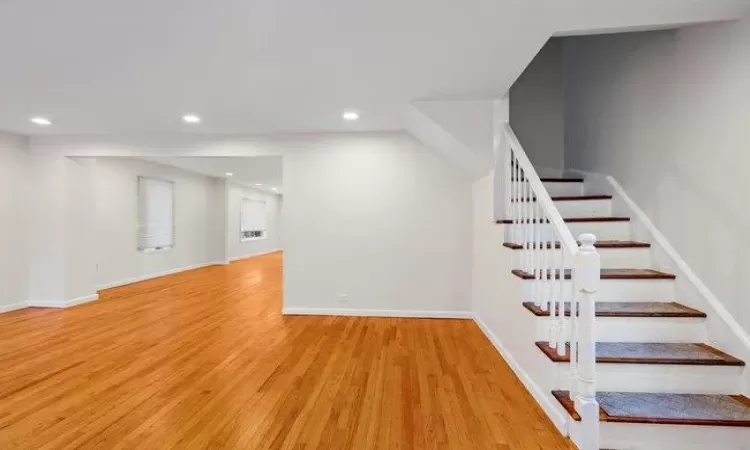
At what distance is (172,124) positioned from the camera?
4.34 metres

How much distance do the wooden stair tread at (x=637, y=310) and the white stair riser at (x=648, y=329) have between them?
0.10ft

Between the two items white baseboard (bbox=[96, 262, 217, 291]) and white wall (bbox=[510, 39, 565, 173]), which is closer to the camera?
white wall (bbox=[510, 39, 565, 173])

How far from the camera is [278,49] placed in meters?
2.43

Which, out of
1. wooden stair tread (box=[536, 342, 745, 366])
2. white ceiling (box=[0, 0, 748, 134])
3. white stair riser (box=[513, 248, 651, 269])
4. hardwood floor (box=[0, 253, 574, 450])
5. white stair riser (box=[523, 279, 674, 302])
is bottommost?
hardwood floor (box=[0, 253, 574, 450])

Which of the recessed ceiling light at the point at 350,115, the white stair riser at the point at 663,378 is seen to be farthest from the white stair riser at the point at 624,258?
the recessed ceiling light at the point at 350,115

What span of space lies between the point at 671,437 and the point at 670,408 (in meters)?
0.15

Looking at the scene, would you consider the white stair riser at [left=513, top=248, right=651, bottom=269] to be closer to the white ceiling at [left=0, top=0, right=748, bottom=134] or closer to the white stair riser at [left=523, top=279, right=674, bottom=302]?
the white stair riser at [left=523, top=279, right=674, bottom=302]

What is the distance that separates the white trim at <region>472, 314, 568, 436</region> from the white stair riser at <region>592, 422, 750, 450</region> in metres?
0.16

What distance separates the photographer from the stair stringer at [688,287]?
6.89ft

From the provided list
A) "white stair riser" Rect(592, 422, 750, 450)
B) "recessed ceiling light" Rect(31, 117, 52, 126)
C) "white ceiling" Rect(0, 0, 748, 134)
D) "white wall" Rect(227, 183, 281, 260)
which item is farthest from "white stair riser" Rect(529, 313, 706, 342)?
"white wall" Rect(227, 183, 281, 260)

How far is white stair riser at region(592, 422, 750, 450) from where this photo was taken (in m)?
1.83

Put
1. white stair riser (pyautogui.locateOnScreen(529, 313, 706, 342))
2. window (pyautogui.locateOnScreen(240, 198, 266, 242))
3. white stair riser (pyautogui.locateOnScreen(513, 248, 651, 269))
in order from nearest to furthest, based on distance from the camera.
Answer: white stair riser (pyautogui.locateOnScreen(529, 313, 706, 342))
white stair riser (pyautogui.locateOnScreen(513, 248, 651, 269))
window (pyautogui.locateOnScreen(240, 198, 266, 242))

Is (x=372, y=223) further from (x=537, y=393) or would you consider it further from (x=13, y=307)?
(x=13, y=307)

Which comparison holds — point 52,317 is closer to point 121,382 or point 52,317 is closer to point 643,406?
point 121,382
